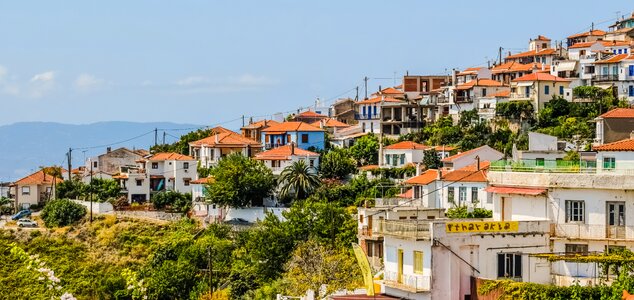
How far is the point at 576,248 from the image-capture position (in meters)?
38.2

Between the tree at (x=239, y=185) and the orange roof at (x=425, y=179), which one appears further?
the tree at (x=239, y=185)

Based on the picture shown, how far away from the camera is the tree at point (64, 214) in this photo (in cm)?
9081

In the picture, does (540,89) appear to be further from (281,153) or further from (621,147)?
(621,147)

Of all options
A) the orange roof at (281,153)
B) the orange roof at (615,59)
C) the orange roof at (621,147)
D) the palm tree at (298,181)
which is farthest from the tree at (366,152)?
the orange roof at (621,147)

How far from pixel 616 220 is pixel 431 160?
42753 millimetres

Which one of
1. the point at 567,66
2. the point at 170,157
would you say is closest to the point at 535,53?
the point at 567,66

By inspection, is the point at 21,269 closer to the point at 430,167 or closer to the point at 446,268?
the point at 430,167

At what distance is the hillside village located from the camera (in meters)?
36.8

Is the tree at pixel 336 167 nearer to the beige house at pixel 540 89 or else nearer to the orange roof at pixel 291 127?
the orange roof at pixel 291 127

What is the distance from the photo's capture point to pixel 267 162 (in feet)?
286

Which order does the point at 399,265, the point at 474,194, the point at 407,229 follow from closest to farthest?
the point at 407,229 → the point at 399,265 → the point at 474,194

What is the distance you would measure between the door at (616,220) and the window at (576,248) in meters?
0.96

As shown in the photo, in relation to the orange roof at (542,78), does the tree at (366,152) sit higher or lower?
lower

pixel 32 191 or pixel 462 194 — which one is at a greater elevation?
pixel 462 194
